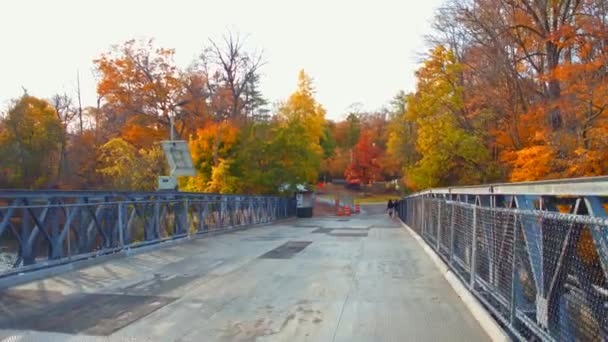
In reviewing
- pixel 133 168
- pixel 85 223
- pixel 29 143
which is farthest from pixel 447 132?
pixel 29 143

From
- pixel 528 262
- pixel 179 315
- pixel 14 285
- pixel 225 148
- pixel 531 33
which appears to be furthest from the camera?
pixel 225 148

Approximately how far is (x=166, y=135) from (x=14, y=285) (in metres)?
36.5

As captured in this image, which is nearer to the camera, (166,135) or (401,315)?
(401,315)

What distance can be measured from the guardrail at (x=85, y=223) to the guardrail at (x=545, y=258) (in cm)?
661

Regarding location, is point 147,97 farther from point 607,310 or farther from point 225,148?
point 607,310

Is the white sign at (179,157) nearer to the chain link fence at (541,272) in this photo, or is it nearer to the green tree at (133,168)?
the chain link fence at (541,272)

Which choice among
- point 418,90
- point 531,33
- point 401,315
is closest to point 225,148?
point 418,90

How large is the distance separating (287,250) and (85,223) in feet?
16.3

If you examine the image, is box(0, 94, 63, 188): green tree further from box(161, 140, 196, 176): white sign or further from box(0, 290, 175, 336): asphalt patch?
box(0, 290, 175, 336): asphalt patch

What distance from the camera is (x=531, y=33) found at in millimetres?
21406

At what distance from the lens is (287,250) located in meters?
12.9

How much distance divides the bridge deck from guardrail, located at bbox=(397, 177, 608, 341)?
639mm

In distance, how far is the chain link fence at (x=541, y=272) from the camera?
3.30m

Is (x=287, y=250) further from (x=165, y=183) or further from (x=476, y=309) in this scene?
(x=476, y=309)
